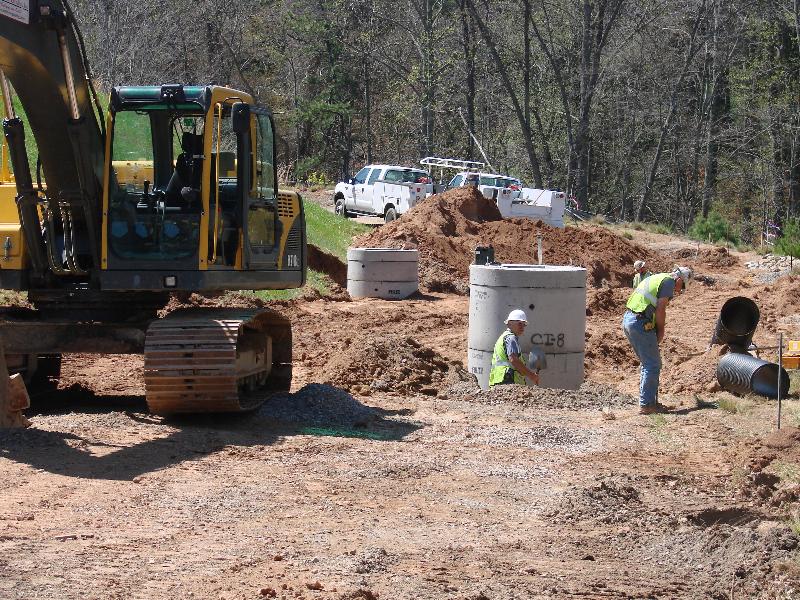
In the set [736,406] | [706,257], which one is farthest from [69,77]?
[706,257]

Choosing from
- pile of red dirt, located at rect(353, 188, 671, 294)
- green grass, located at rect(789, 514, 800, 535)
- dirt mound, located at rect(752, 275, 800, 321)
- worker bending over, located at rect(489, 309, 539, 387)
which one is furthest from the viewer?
pile of red dirt, located at rect(353, 188, 671, 294)

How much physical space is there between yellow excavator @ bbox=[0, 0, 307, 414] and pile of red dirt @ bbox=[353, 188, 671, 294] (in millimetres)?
14446

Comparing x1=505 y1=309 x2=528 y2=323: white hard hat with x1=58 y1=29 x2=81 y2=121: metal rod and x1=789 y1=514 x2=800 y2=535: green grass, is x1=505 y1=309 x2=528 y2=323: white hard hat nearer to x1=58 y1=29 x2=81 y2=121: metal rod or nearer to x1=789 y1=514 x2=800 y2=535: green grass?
x1=58 y1=29 x2=81 y2=121: metal rod

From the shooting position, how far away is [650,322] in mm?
12500

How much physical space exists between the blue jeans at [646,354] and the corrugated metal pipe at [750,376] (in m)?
1.14

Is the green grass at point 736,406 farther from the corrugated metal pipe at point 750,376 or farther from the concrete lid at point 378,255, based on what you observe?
the concrete lid at point 378,255

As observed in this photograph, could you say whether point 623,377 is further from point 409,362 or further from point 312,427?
point 312,427

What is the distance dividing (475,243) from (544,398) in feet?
52.7

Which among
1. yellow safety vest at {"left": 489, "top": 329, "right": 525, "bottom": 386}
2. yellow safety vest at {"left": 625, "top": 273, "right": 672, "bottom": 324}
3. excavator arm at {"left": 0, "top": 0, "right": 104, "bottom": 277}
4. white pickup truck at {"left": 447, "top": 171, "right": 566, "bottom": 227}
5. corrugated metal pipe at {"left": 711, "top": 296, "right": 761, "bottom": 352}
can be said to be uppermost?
excavator arm at {"left": 0, "top": 0, "right": 104, "bottom": 277}

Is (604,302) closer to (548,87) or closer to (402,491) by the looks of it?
(402,491)

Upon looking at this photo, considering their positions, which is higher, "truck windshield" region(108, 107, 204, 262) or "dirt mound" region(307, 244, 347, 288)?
"truck windshield" region(108, 107, 204, 262)

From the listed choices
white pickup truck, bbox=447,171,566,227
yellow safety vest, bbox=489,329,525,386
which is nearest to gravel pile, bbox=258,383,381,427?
yellow safety vest, bbox=489,329,525,386

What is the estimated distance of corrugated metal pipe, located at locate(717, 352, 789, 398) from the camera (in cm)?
1280

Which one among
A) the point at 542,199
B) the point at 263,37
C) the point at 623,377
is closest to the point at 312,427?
the point at 623,377
